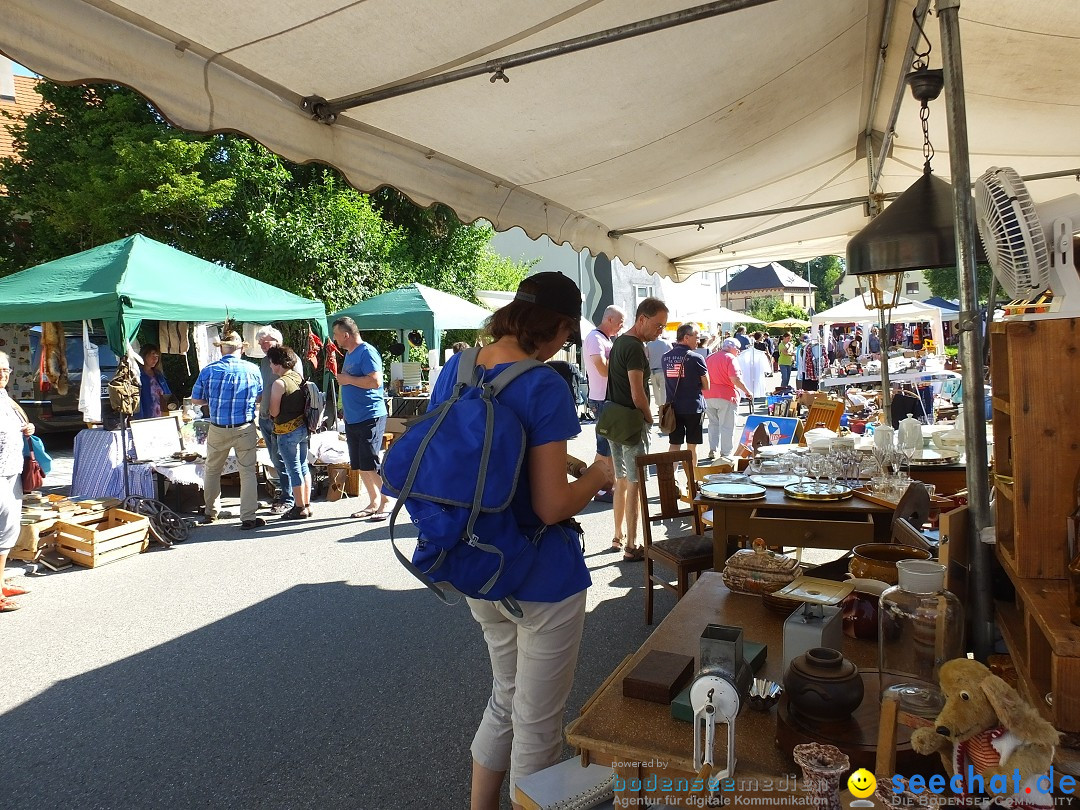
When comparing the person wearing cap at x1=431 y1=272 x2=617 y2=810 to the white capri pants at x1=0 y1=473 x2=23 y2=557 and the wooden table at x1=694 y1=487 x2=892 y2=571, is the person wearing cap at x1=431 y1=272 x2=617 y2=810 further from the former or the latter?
the white capri pants at x1=0 y1=473 x2=23 y2=557

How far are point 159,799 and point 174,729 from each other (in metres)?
0.57

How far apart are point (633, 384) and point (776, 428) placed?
2867 millimetres

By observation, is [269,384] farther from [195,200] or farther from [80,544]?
[195,200]

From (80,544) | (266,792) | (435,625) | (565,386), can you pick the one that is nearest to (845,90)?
(565,386)

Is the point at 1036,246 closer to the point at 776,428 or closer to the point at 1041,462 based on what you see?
the point at 1041,462

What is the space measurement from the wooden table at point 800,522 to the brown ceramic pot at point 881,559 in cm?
119

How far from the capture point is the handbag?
5609 mm

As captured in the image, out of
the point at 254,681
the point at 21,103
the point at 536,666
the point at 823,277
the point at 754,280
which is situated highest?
the point at 823,277

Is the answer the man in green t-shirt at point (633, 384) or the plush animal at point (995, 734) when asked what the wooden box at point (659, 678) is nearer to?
the plush animal at point (995, 734)

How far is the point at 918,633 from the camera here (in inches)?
63.4

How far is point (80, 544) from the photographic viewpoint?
608 cm

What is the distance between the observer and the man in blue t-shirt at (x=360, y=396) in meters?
6.95

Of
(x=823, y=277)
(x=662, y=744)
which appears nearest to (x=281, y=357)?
(x=662, y=744)

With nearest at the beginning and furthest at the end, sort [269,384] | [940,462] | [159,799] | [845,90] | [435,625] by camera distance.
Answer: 1. [159,799]
2. [940,462]
3. [435,625]
4. [845,90]
5. [269,384]
